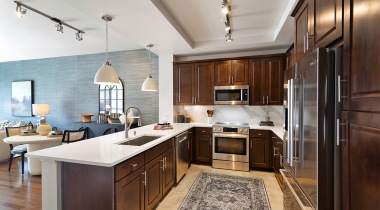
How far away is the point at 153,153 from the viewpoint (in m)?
2.26

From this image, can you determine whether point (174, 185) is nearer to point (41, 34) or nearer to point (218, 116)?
point (218, 116)

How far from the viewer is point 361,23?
932 mm

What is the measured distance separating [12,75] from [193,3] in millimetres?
7548

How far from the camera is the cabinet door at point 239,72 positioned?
3.97m

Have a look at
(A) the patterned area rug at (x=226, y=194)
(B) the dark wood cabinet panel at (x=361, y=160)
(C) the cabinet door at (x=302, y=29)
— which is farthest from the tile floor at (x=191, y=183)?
(C) the cabinet door at (x=302, y=29)

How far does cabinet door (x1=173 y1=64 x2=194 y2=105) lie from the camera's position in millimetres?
4340

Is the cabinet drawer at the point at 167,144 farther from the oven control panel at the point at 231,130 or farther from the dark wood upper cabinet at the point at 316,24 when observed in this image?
the dark wood upper cabinet at the point at 316,24

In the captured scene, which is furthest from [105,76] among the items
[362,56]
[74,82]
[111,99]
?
[74,82]

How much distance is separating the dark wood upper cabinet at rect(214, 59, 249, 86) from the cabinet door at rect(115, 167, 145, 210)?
283 cm

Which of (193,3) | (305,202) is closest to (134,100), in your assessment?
(193,3)

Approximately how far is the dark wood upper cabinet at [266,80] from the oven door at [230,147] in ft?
2.88

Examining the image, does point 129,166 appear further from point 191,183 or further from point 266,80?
point 266,80

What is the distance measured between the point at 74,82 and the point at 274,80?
Answer: 5800 millimetres

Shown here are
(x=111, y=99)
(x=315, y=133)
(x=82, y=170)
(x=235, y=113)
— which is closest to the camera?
(x=315, y=133)
